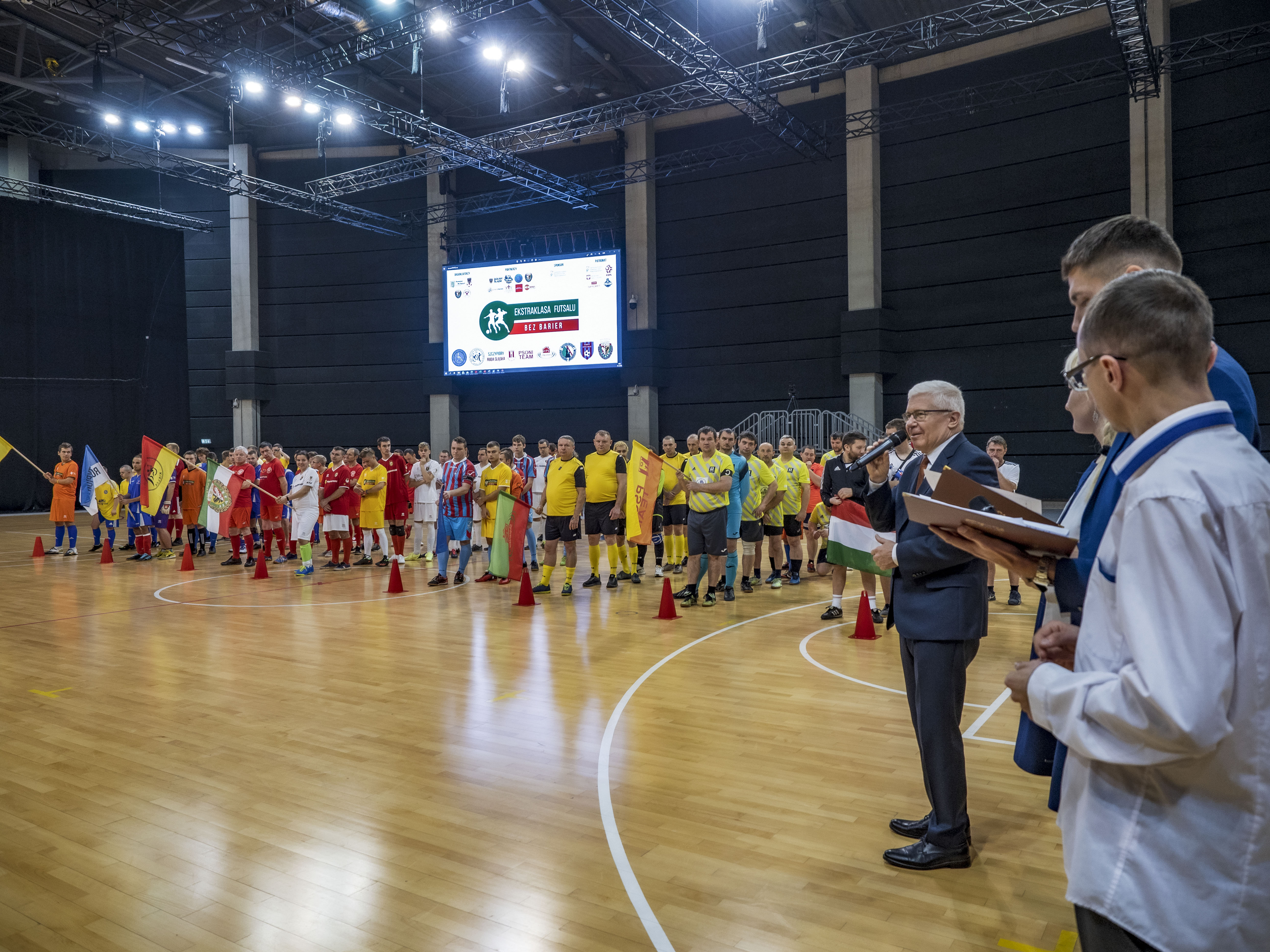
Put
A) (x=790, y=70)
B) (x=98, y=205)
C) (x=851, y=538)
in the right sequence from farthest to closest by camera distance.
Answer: (x=98, y=205)
(x=790, y=70)
(x=851, y=538)

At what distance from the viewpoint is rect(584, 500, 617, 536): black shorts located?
10.2m

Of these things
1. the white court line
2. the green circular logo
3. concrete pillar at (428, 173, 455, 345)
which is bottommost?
the white court line

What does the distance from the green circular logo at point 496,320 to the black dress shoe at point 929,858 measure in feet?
56.6

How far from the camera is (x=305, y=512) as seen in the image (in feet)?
38.9

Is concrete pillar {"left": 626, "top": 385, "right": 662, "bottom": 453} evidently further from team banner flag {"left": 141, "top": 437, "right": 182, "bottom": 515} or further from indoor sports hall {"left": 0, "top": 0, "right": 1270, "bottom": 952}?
team banner flag {"left": 141, "top": 437, "right": 182, "bottom": 515}

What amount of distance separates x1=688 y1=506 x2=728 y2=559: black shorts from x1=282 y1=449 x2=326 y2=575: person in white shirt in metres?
5.82

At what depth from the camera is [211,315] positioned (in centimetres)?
2259

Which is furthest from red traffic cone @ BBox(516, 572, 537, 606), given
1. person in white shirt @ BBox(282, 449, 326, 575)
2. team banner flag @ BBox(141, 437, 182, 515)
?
team banner flag @ BBox(141, 437, 182, 515)

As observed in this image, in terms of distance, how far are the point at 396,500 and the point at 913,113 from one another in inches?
487

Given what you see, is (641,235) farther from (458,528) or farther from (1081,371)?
(1081,371)

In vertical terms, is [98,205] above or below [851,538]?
above

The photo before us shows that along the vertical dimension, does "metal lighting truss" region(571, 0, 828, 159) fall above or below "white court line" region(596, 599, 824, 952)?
above

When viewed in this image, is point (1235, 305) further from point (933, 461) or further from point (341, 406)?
point (341, 406)

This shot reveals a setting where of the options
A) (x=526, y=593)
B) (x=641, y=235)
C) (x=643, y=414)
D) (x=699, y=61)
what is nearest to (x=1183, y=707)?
(x=526, y=593)
